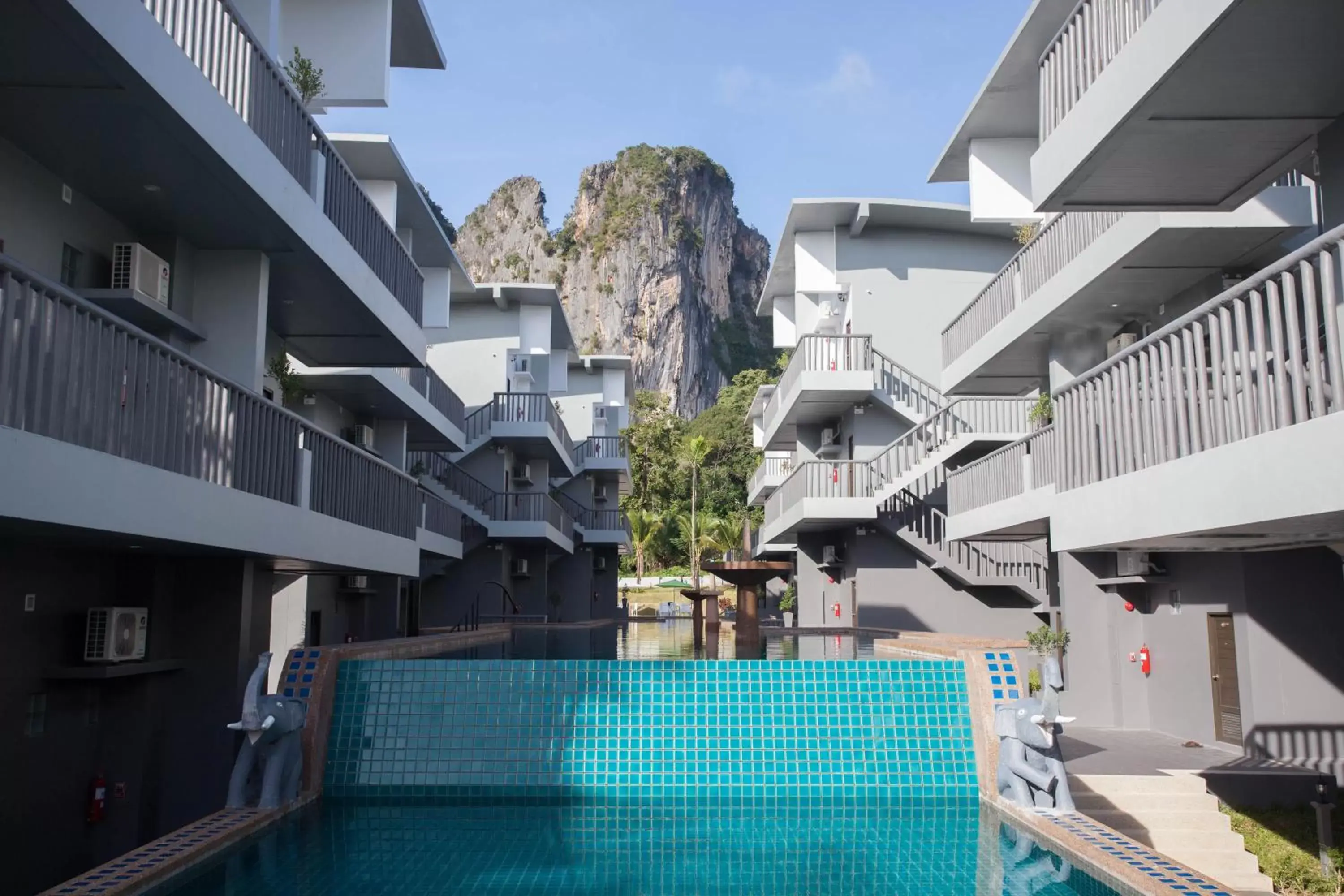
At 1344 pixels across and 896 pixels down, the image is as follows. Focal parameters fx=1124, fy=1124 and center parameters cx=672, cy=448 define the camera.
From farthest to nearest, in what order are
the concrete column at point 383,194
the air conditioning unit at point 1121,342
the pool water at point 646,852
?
the concrete column at point 383,194
the air conditioning unit at point 1121,342
the pool water at point 646,852

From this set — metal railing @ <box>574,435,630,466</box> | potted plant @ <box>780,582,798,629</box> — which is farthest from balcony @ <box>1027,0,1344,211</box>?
metal railing @ <box>574,435,630,466</box>

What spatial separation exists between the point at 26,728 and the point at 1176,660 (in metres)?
13.8

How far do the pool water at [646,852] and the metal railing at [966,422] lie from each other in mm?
13989

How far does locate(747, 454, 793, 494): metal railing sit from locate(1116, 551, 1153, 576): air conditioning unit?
1894 centimetres

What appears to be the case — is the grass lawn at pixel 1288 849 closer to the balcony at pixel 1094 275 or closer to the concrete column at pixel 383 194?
the balcony at pixel 1094 275

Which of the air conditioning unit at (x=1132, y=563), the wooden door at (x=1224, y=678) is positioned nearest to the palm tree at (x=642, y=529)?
the air conditioning unit at (x=1132, y=563)

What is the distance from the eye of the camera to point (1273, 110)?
26.8ft

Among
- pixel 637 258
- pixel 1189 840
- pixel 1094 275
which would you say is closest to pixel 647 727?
pixel 1189 840

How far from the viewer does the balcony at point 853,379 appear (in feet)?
83.9

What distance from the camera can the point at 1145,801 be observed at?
1126cm

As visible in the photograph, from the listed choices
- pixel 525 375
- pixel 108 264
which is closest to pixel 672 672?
pixel 108 264

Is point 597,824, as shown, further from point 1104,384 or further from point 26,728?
point 1104,384

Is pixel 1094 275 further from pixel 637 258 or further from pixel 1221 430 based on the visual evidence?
pixel 637 258

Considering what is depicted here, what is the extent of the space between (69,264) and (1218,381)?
988 cm
